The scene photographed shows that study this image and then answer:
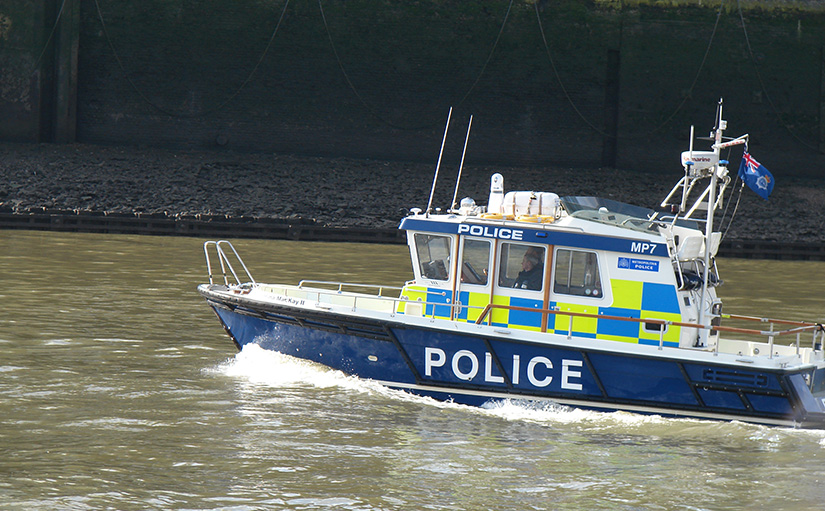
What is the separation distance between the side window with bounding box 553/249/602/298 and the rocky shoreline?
15921 millimetres

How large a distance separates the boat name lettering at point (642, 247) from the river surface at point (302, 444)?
1.57 metres

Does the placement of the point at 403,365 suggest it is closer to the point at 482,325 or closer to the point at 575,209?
the point at 482,325

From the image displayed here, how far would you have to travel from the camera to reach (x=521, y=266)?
9602 millimetres

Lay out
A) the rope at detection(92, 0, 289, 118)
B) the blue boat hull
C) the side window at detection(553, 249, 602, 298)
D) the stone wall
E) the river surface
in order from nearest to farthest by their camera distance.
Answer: the river surface, the blue boat hull, the side window at detection(553, 249, 602, 298), the rope at detection(92, 0, 289, 118), the stone wall

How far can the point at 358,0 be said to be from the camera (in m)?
30.9

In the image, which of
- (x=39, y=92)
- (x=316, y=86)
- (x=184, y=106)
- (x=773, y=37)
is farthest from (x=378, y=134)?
(x=773, y=37)

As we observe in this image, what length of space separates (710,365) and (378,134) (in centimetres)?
2304

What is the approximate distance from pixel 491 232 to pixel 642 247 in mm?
1462

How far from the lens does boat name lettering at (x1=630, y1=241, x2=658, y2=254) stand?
30.4ft

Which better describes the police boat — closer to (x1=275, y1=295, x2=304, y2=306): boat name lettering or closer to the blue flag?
(x1=275, y1=295, x2=304, y2=306): boat name lettering

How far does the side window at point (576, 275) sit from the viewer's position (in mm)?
9453

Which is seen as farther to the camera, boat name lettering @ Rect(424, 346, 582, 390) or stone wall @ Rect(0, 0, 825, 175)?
stone wall @ Rect(0, 0, 825, 175)

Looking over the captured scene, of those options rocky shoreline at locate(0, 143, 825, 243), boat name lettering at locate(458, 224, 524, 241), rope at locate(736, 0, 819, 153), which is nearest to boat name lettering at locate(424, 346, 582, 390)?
boat name lettering at locate(458, 224, 524, 241)

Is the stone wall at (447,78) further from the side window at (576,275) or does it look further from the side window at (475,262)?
the side window at (576,275)
